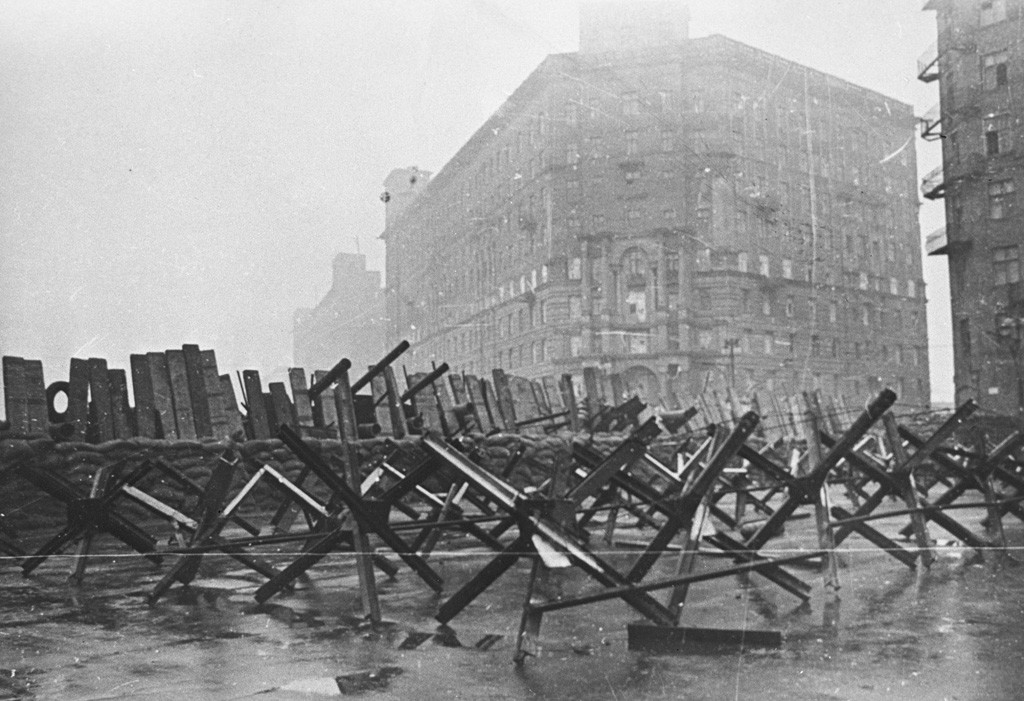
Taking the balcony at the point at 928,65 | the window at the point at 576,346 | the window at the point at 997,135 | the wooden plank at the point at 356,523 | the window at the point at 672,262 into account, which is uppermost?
the balcony at the point at 928,65

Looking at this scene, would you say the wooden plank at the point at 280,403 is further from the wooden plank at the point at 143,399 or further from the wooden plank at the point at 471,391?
the wooden plank at the point at 471,391

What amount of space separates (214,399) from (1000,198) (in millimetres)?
22847

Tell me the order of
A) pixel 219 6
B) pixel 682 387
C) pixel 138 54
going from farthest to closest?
1. pixel 682 387
2. pixel 138 54
3. pixel 219 6

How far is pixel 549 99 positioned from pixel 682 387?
1339cm

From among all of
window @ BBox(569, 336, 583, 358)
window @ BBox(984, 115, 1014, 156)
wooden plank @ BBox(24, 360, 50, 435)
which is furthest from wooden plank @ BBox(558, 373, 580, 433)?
window @ BBox(569, 336, 583, 358)

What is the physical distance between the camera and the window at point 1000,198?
24.9 meters

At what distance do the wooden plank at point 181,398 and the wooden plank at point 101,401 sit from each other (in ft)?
2.04

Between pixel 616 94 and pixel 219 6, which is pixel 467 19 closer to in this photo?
pixel 219 6

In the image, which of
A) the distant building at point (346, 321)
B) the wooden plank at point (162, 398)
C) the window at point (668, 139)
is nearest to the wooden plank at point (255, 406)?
the wooden plank at point (162, 398)

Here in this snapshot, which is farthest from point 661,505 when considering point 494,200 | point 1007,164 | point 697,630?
point 494,200

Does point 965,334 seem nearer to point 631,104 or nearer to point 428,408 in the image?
point 631,104

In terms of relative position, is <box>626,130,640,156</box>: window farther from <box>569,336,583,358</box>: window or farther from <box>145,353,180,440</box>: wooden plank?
<box>145,353,180,440</box>: wooden plank

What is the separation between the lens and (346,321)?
33.8 meters

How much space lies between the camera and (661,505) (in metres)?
5.30
